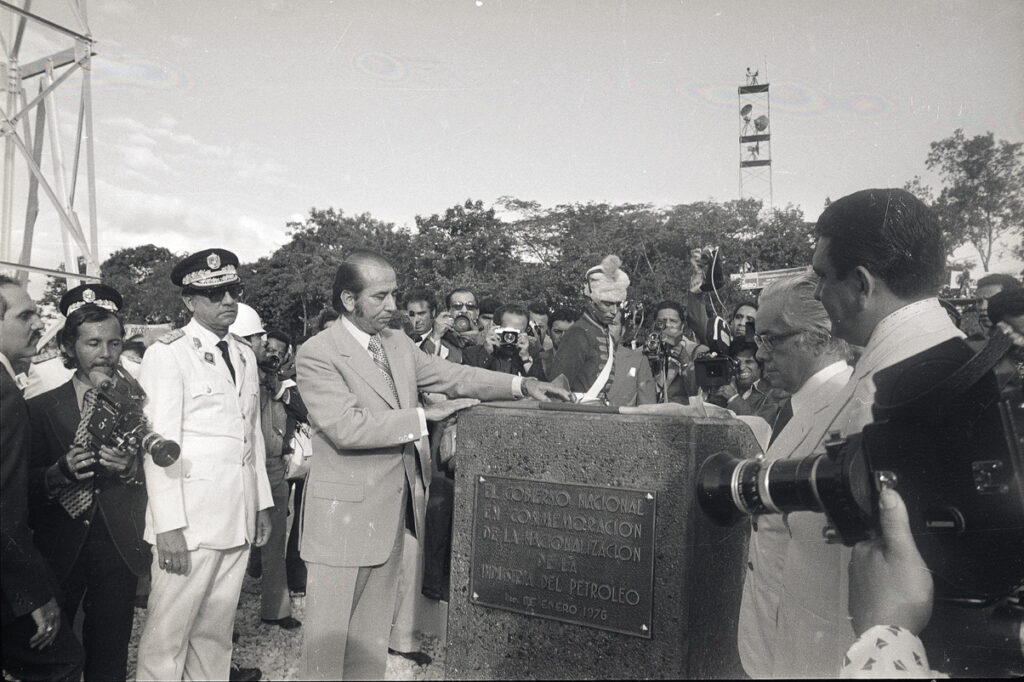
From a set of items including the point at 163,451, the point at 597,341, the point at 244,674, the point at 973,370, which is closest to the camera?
the point at 973,370

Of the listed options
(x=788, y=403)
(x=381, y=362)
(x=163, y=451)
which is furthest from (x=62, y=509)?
(x=788, y=403)

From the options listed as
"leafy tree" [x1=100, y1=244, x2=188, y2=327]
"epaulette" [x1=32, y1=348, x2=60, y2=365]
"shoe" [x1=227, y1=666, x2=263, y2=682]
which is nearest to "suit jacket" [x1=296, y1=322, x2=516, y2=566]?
"shoe" [x1=227, y1=666, x2=263, y2=682]

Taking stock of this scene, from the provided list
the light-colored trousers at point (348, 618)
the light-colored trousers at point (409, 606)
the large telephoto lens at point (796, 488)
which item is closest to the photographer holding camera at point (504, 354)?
the light-colored trousers at point (409, 606)

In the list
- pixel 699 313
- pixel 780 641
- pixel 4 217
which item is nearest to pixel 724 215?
pixel 699 313

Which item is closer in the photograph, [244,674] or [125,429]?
[125,429]

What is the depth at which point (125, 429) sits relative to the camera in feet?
9.50

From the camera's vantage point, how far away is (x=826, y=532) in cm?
155

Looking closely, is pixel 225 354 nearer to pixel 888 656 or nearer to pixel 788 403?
pixel 788 403

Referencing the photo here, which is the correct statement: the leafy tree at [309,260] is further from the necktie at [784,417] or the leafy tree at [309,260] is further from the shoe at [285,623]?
the necktie at [784,417]

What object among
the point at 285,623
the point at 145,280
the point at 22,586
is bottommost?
the point at 285,623

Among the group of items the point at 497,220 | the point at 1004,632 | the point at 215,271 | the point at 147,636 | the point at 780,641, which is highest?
the point at 497,220

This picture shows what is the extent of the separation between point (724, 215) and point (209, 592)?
18206 mm

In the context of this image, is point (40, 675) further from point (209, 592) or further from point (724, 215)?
point (724, 215)

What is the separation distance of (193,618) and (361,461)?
41.8 inches
